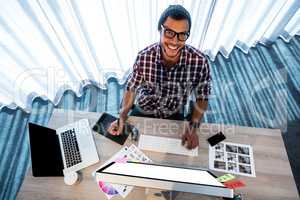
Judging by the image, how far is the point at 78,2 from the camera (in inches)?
74.6

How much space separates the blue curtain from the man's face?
4.14ft

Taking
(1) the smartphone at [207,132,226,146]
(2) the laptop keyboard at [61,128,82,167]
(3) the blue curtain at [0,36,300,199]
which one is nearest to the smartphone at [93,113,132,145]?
(2) the laptop keyboard at [61,128,82,167]

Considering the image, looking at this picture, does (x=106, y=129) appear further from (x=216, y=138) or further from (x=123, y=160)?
(x=216, y=138)

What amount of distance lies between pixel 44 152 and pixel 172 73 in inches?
33.2

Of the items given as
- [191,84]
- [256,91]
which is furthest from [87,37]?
[256,91]

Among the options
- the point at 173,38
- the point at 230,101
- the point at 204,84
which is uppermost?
the point at 173,38

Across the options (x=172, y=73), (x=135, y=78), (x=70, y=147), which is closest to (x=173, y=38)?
(x=172, y=73)

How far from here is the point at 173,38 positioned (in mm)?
1384

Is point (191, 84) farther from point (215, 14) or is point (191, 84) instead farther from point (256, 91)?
point (256, 91)

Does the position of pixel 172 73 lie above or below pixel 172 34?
below

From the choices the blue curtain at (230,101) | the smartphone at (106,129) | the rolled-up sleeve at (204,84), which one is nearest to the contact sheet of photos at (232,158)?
the rolled-up sleeve at (204,84)

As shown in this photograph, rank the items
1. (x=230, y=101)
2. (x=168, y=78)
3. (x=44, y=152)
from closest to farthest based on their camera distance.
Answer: (x=44, y=152) → (x=168, y=78) → (x=230, y=101)

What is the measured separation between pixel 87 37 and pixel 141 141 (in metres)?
1.17

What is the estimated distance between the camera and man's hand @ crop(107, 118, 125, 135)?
1518mm
